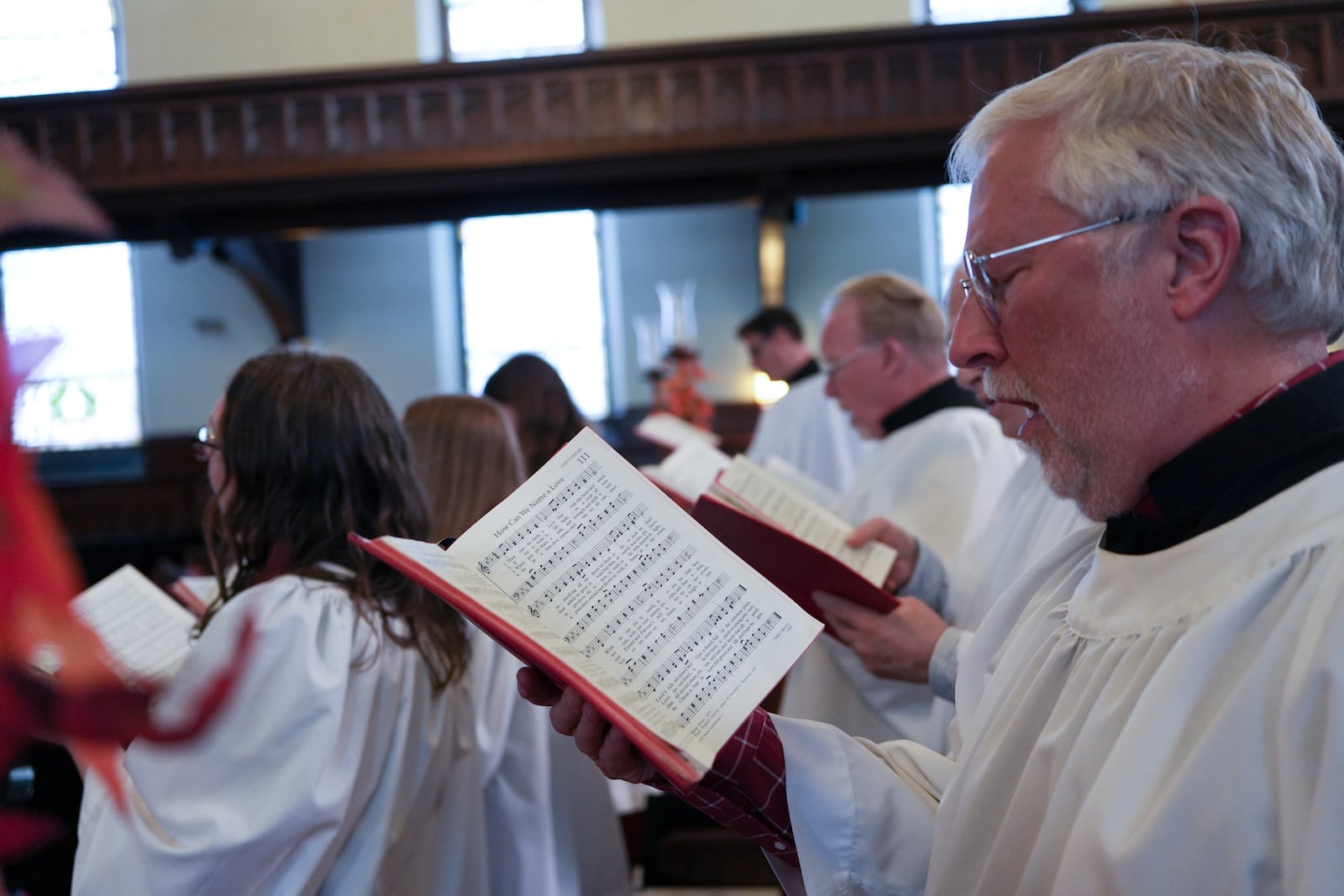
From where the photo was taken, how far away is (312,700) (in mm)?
1923

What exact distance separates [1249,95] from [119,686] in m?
1.32

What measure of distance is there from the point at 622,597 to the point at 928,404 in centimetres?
257

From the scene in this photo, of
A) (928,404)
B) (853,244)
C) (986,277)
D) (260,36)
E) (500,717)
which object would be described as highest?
(260,36)

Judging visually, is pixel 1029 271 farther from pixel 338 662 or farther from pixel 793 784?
pixel 338 662

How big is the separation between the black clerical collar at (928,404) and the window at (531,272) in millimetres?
7320

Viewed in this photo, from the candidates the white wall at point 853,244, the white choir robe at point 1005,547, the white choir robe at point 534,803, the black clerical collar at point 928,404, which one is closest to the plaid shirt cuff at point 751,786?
the white choir robe at point 1005,547

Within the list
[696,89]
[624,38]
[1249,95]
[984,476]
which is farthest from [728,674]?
[624,38]

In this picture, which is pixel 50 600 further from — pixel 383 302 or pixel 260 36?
pixel 260 36

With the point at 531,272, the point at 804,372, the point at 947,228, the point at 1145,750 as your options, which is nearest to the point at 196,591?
the point at 1145,750

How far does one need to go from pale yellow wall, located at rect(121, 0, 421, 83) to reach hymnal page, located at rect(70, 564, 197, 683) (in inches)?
340

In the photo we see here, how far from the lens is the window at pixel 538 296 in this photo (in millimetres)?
11133

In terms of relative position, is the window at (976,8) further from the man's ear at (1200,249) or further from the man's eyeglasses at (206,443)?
the man's ear at (1200,249)

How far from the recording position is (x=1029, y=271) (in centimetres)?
141

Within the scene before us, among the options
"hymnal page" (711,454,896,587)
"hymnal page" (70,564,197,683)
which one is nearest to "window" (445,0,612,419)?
"hymnal page" (711,454,896,587)
